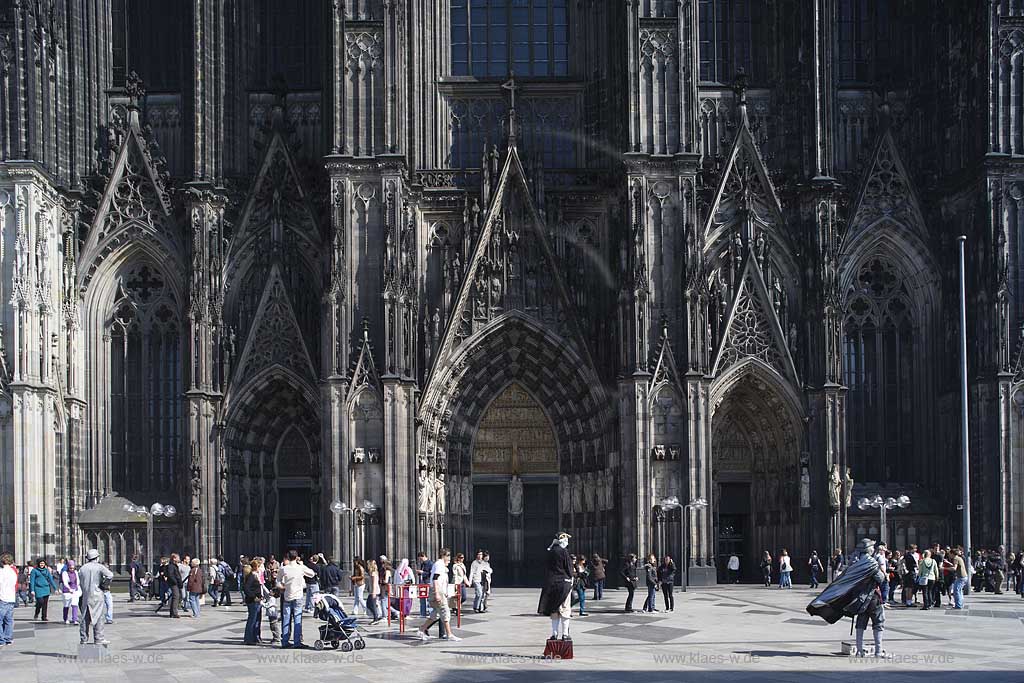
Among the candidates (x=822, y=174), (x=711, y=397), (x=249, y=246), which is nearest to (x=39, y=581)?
(x=249, y=246)

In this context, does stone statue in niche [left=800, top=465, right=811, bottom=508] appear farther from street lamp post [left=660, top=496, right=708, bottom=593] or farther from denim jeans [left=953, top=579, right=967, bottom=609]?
denim jeans [left=953, top=579, right=967, bottom=609]

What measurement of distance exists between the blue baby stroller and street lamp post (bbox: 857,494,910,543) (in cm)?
1972

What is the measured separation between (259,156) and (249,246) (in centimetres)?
306

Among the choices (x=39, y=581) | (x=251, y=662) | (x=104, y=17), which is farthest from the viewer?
(x=104, y=17)

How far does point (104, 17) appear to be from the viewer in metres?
53.2

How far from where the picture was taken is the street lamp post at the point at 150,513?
47.4 meters

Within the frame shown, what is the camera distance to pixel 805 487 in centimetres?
4966

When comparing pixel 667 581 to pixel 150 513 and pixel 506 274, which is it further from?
pixel 150 513

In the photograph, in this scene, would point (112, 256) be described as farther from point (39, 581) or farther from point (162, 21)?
point (39, 581)

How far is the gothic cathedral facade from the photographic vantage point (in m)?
48.7

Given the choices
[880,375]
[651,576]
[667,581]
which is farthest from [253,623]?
[880,375]

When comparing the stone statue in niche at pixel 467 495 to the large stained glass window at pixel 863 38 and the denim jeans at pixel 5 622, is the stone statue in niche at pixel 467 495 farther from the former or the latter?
the denim jeans at pixel 5 622

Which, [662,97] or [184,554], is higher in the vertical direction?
[662,97]

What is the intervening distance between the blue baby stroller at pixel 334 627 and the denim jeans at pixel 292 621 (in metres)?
0.43
